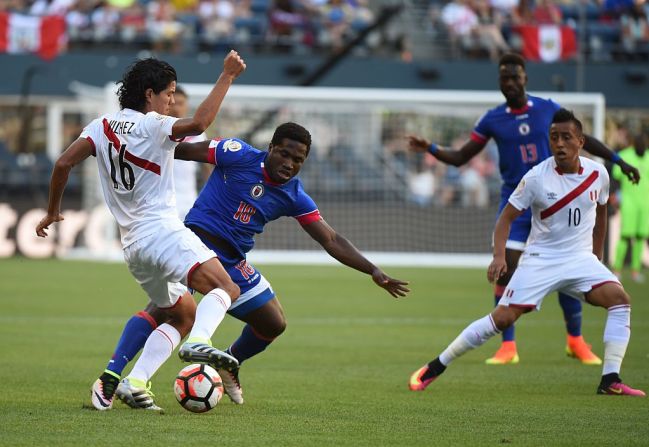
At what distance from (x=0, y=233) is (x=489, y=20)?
41.5ft

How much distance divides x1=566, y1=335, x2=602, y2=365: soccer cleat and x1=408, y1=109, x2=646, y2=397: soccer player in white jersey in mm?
2143

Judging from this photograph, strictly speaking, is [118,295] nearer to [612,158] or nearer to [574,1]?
[612,158]

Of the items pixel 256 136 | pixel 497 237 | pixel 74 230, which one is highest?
pixel 497 237

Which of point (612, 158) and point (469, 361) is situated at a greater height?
point (612, 158)

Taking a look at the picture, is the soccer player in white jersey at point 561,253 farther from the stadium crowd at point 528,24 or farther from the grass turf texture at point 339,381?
the stadium crowd at point 528,24

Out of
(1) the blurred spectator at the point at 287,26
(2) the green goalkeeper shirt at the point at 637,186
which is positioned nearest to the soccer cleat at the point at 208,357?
(2) the green goalkeeper shirt at the point at 637,186

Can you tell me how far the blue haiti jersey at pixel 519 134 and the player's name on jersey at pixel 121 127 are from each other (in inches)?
190

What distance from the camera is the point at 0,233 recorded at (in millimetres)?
25359

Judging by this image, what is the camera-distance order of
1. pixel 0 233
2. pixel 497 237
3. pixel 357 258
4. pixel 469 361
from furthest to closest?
pixel 0 233
pixel 469 361
pixel 497 237
pixel 357 258

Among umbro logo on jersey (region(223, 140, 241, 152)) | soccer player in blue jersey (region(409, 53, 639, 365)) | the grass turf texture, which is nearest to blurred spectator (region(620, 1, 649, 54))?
the grass turf texture

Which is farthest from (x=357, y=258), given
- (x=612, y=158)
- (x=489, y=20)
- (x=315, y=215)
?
(x=489, y=20)

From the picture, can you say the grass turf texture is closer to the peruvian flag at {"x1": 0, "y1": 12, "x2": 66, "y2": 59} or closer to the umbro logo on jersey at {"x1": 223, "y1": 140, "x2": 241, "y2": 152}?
the umbro logo on jersey at {"x1": 223, "y1": 140, "x2": 241, "y2": 152}

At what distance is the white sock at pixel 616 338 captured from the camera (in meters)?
8.92

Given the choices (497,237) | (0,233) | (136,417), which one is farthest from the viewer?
(0,233)
